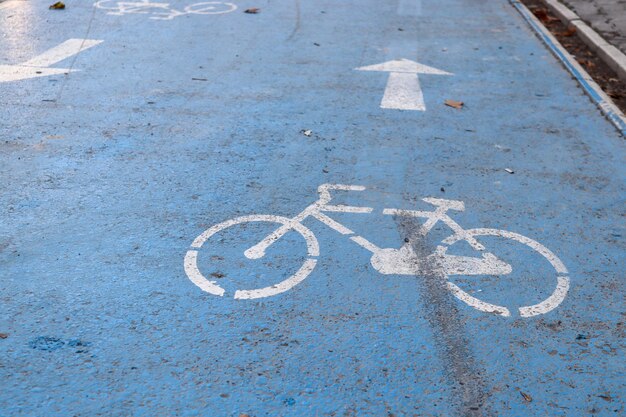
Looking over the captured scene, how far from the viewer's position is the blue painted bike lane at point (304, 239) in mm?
3279

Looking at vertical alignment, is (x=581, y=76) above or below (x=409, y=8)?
above

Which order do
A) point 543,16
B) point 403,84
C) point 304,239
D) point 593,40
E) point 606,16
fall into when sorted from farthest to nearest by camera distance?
point 543,16, point 606,16, point 593,40, point 403,84, point 304,239

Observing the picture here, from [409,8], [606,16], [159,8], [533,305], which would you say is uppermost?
[606,16]

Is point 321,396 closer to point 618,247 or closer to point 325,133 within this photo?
point 618,247

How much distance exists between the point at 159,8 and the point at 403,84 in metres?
5.38

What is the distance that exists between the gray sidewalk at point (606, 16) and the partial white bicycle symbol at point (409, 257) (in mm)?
6007

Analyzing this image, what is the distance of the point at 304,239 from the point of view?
4484 millimetres

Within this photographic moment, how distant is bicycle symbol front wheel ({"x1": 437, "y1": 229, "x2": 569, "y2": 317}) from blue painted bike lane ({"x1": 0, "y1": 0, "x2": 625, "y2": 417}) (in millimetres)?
17

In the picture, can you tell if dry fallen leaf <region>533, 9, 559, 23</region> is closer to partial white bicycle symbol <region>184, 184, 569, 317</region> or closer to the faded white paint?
the faded white paint

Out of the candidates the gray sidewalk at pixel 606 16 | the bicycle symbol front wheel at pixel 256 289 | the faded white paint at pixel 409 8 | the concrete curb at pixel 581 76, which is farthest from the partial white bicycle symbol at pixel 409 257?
the faded white paint at pixel 409 8

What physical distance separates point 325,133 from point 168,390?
3.56m

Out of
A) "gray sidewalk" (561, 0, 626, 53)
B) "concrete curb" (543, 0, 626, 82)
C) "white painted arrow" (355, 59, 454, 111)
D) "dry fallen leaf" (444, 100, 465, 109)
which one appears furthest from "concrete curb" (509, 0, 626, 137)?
"white painted arrow" (355, 59, 454, 111)

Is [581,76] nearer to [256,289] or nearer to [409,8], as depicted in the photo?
[409,8]

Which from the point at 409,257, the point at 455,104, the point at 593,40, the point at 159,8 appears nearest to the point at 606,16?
the point at 593,40
